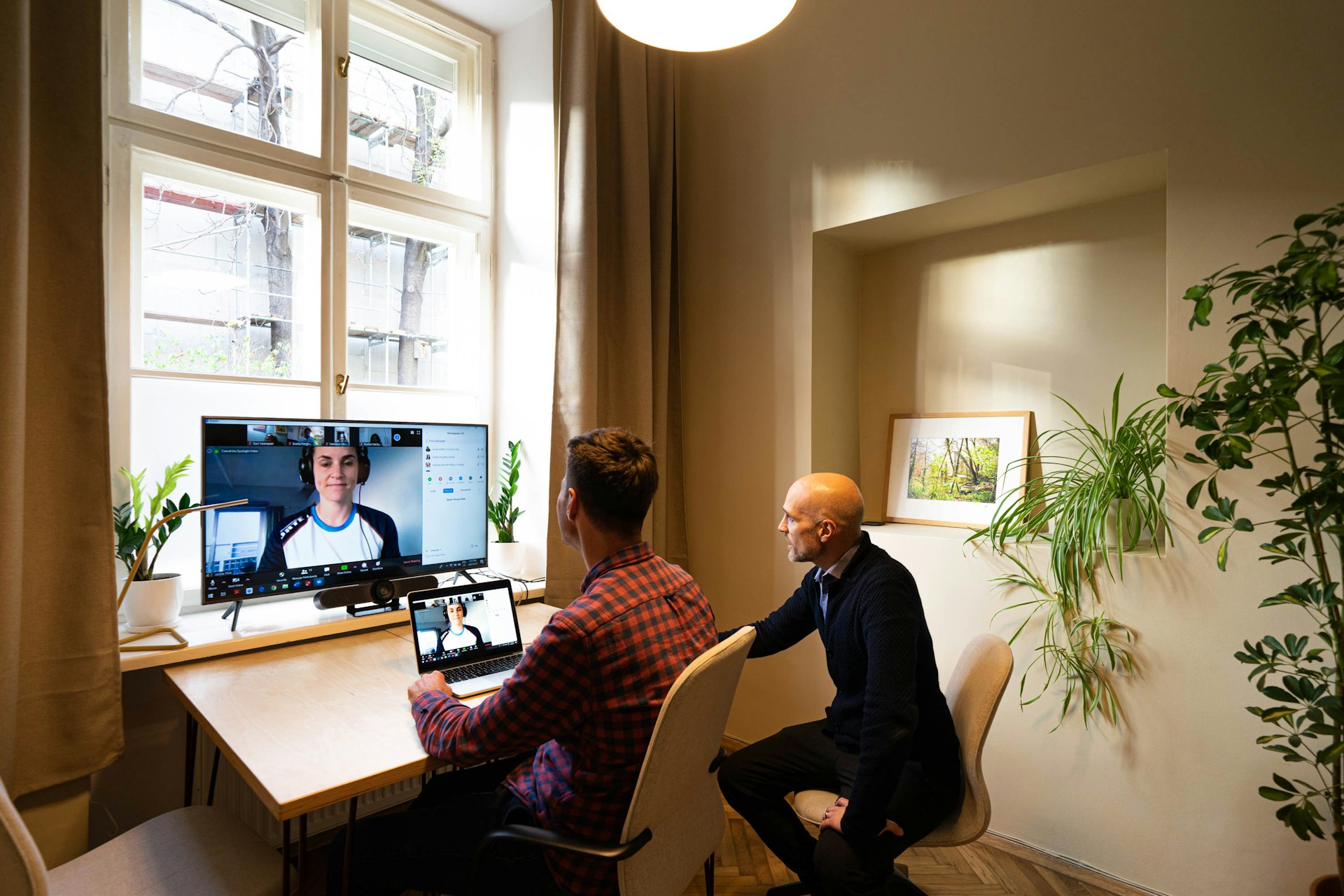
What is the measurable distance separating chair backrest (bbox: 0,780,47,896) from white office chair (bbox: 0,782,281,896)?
28 cm

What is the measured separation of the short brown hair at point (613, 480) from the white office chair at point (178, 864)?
89 centimetres

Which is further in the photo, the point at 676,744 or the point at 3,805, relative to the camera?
the point at 676,744

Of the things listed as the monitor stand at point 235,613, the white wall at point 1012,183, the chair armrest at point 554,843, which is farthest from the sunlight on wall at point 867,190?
the monitor stand at point 235,613

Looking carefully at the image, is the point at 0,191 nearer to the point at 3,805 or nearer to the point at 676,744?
the point at 3,805

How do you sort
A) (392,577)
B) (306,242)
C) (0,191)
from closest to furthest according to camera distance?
1. (0,191)
2. (392,577)
3. (306,242)

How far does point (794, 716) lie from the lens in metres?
2.79

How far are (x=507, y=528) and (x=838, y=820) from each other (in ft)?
5.23

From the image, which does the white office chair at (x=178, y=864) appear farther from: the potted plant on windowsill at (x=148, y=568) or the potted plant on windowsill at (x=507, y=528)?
the potted plant on windowsill at (x=507, y=528)

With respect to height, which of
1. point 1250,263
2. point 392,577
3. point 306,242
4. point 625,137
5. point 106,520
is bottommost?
point 392,577

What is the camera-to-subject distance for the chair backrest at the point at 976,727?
1.62 meters

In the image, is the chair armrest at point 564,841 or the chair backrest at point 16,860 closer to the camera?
the chair backrest at point 16,860

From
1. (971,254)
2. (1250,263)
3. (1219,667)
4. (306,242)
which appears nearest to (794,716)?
(1219,667)

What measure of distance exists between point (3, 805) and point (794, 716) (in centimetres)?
232

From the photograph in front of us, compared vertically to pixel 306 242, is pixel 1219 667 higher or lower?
lower
